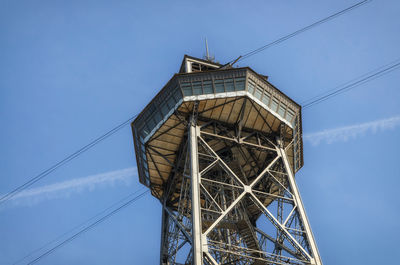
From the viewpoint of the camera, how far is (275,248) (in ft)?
94.7

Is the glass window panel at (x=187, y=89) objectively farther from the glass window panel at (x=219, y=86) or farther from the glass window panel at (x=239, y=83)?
the glass window panel at (x=239, y=83)

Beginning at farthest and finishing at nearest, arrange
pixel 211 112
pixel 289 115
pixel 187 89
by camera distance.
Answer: pixel 289 115
pixel 211 112
pixel 187 89

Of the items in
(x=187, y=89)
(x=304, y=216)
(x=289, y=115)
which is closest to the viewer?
(x=304, y=216)

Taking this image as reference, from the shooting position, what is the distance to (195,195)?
1086 inches

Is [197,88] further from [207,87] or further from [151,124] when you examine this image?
[151,124]

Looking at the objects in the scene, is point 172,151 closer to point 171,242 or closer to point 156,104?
point 156,104

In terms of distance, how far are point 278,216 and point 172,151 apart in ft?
29.4

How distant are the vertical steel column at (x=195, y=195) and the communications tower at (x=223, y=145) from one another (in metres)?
0.09

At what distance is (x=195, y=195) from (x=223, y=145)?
7.91 m

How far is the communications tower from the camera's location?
31.4 m

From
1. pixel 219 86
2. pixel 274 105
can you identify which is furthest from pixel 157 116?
pixel 274 105

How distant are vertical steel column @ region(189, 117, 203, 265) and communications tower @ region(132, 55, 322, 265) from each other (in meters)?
0.09

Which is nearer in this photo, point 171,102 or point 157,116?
point 171,102

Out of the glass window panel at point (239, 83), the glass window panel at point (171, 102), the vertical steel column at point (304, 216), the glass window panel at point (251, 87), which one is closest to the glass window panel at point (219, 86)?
the glass window panel at point (239, 83)
